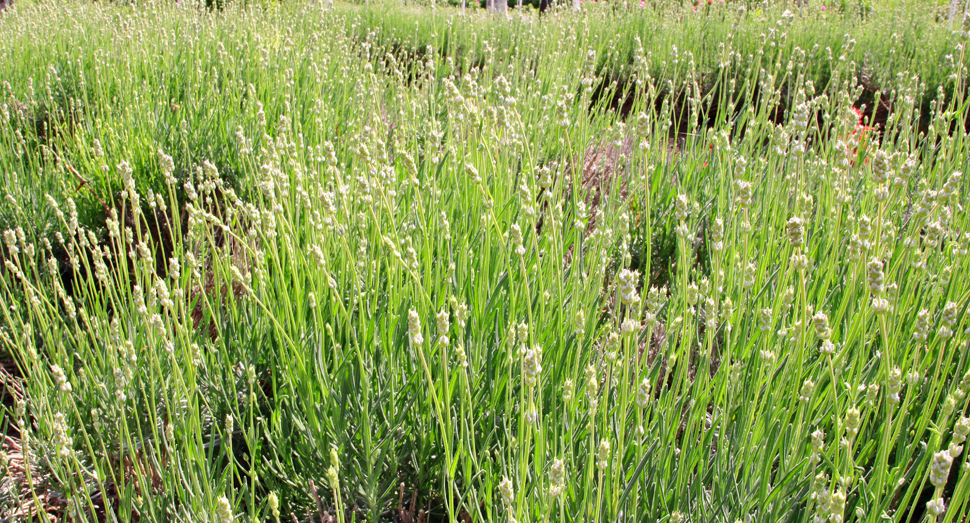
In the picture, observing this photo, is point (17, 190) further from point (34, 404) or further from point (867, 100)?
point (867, 100)

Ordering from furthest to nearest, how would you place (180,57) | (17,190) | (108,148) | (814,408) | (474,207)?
(180,57) → (108,148) → (17,190) → (474,207) → (814,408)

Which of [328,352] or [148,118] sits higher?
[148,118]

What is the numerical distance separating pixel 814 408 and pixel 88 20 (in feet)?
20.6

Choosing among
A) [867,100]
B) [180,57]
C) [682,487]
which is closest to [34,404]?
[682,487]

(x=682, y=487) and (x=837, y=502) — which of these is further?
(x=682, y=487)

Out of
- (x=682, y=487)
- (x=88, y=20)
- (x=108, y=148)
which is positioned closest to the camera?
(x=682, y=487)

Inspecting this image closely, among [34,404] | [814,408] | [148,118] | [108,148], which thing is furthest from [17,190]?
[814,408]

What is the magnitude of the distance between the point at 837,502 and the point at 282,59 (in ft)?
12.7

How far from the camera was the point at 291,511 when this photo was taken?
1.48 m

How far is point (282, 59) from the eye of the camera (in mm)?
3922

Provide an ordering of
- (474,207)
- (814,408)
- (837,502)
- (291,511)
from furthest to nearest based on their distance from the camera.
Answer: (474,207) < (291,511) < (814,408) < (837,502)

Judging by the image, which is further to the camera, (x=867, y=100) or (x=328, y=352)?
(x=867, y=100)

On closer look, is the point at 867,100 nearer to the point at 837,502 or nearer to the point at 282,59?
the point at 282,59

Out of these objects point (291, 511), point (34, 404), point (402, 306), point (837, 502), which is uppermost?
point (837, 502)
